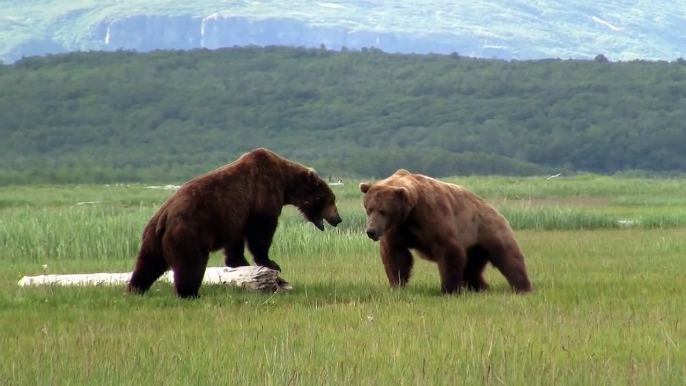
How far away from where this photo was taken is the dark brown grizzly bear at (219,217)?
893 cm

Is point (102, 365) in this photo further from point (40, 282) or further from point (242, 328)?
point (40, 282)

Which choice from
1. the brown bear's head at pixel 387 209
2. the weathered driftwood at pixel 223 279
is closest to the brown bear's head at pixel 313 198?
the weathered driftwood at pixel 223 279

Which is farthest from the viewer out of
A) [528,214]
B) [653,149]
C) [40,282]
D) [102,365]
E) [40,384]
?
[653,149]

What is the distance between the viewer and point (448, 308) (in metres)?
8.63

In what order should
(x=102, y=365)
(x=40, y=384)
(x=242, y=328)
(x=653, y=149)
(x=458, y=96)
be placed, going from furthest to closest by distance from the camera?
(x=458, y=96) → (x=653, y=149) → (x=242, y=328) → (x=102, y=365) → (x=40, y=384)

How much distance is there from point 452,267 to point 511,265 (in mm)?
633

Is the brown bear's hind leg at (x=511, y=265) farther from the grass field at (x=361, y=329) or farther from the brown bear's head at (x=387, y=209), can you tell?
the brown bear's head at (x=387, y=209)

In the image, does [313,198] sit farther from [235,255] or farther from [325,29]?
[325,29]

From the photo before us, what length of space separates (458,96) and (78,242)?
55.9m

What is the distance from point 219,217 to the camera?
9.18 meters

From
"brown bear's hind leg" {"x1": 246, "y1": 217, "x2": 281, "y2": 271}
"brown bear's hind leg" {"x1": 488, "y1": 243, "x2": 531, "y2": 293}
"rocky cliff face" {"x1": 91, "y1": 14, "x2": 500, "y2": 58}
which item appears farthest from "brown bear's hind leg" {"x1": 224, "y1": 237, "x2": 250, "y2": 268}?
"rocky cliff face" {"x1": 91, "y1": 14, "x2": 500, "y2": 58}

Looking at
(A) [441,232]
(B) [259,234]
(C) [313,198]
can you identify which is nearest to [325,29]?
(C) [313,198]

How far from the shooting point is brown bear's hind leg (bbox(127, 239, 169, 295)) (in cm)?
912

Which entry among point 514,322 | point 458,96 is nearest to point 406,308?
point 514,322
